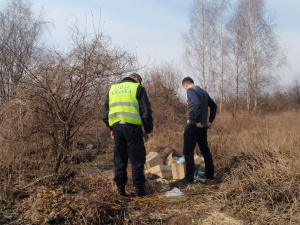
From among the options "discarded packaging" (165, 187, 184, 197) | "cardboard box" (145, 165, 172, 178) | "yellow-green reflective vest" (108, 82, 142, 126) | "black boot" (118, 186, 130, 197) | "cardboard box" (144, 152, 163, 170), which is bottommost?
"discarded packaging" (165, 187, 184, 197)

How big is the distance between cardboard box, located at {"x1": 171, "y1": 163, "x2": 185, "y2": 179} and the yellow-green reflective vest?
1.40m

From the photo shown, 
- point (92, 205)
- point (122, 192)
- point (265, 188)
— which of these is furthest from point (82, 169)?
point (265, 188)

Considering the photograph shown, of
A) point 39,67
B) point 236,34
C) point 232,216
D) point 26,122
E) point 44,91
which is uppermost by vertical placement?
point 236,34

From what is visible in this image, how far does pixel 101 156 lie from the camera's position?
7.73 m

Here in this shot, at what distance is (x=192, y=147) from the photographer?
194 inches

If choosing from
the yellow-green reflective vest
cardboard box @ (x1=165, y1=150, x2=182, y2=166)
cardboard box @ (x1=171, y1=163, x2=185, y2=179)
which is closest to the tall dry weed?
cardboard box @ (x1=171, y1=163, x2=185, y2=179)

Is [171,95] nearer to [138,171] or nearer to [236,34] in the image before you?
[138,171]

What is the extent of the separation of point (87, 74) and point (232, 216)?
3.09 meters

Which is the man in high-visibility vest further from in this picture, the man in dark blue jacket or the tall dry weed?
the tall dry weed

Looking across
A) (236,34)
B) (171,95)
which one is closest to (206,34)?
(236,34)

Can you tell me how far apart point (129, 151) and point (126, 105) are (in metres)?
0.68

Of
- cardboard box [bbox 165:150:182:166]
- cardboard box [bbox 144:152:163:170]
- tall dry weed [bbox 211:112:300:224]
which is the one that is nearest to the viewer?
tall dry weed [bbox 211:112:300:224]

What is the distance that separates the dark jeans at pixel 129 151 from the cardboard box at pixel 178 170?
3.64 ft

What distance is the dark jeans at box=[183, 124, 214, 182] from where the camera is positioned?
488cm
